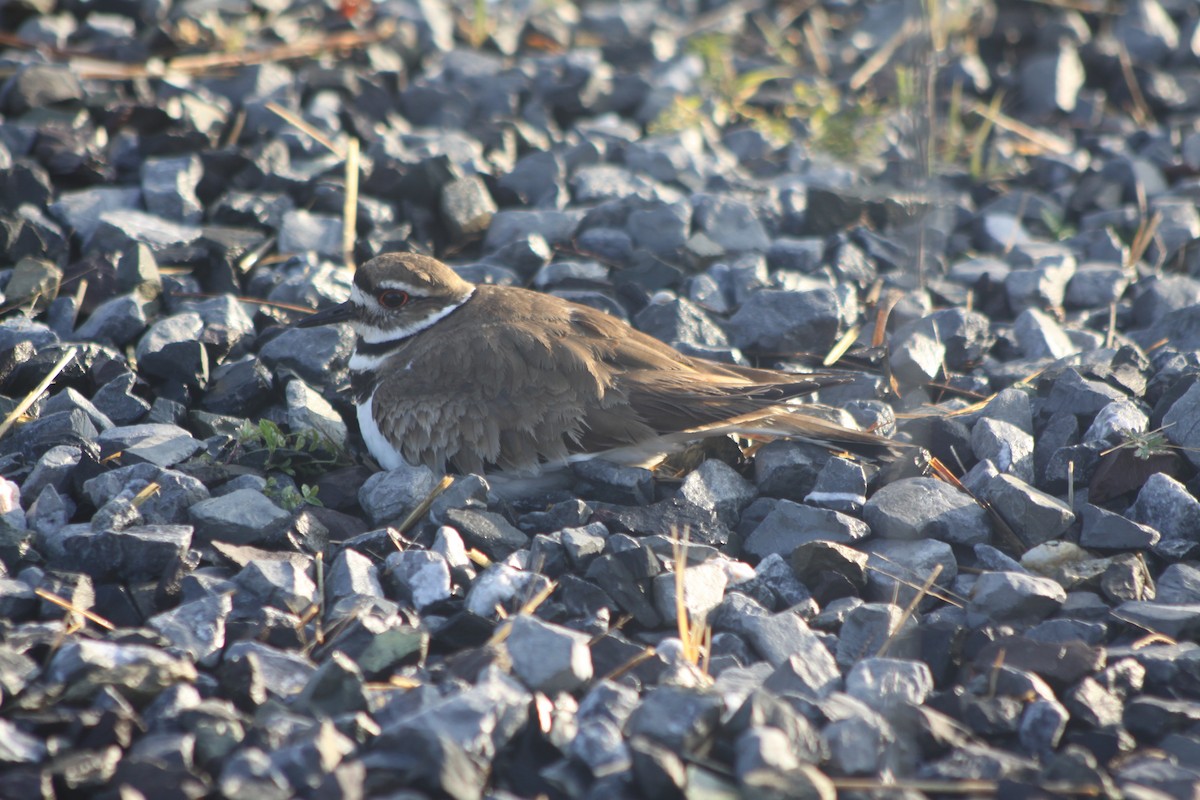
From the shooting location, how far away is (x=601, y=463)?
448cm

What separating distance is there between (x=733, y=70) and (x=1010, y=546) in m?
4.95

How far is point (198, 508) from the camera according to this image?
12.8 ft

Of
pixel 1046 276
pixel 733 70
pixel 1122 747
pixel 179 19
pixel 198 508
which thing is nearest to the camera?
pixel 1122 747

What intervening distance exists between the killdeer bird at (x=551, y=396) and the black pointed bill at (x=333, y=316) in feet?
1.07

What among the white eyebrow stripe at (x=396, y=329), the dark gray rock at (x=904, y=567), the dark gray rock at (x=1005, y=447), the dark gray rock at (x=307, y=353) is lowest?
the dark gray rock at (x=307, y=353)

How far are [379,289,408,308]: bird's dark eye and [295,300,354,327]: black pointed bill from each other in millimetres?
130

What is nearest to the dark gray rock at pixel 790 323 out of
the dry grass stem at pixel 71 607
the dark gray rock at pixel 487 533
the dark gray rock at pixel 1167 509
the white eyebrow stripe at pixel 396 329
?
the white eyebrow stripe at pixel 396 329

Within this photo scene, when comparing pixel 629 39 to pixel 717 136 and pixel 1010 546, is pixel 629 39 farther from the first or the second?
pixel 1010 546

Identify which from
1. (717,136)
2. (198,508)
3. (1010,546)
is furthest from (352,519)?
(717,136)

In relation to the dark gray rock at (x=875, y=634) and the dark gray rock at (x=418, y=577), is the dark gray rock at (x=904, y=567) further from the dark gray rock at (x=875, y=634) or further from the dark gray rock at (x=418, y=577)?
the dark gray rock at (x=418, y=577)

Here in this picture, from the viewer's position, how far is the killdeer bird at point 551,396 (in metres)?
4.45

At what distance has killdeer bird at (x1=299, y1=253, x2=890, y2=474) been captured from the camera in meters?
4.45

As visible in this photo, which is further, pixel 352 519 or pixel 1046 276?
pixel 1046 276

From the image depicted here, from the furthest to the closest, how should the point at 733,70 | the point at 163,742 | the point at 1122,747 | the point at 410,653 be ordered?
the point at 733,70 < the point at 410,653 < the point at 1122,747 < the point at 163,742
